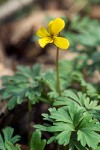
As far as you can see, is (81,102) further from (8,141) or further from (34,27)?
(34,27)

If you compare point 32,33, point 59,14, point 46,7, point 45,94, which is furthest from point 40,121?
point 46,7

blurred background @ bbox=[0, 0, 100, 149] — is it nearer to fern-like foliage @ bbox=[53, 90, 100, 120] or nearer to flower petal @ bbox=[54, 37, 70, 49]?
fern-like foliage @ bbox=[53, 90, 100, 120]

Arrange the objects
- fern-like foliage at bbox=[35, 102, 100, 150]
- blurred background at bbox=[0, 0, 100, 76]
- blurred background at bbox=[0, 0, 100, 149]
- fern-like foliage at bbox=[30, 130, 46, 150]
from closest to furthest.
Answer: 1. fern-like foliage at bbox=[35, 102, 100, 150]
2. fern-like foliage at bbox=[30, 130, 46, 150]
3. blurred background at bbox=[0, 0, 100, 149]
4. blurred background at bbox=[0, 0, 100, 76]

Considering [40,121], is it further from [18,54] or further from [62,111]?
[18,54]

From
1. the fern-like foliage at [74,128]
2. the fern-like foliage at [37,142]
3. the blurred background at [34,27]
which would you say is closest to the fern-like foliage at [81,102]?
the fern-like foliage at [74,128]

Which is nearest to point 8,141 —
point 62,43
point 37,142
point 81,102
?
point 37,142

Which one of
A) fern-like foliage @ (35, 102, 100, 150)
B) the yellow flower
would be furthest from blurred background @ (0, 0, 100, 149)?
the yellow flower

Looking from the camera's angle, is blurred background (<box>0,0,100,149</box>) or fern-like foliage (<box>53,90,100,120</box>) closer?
fern-like foliage (<box>53,90,100,120</box>)
